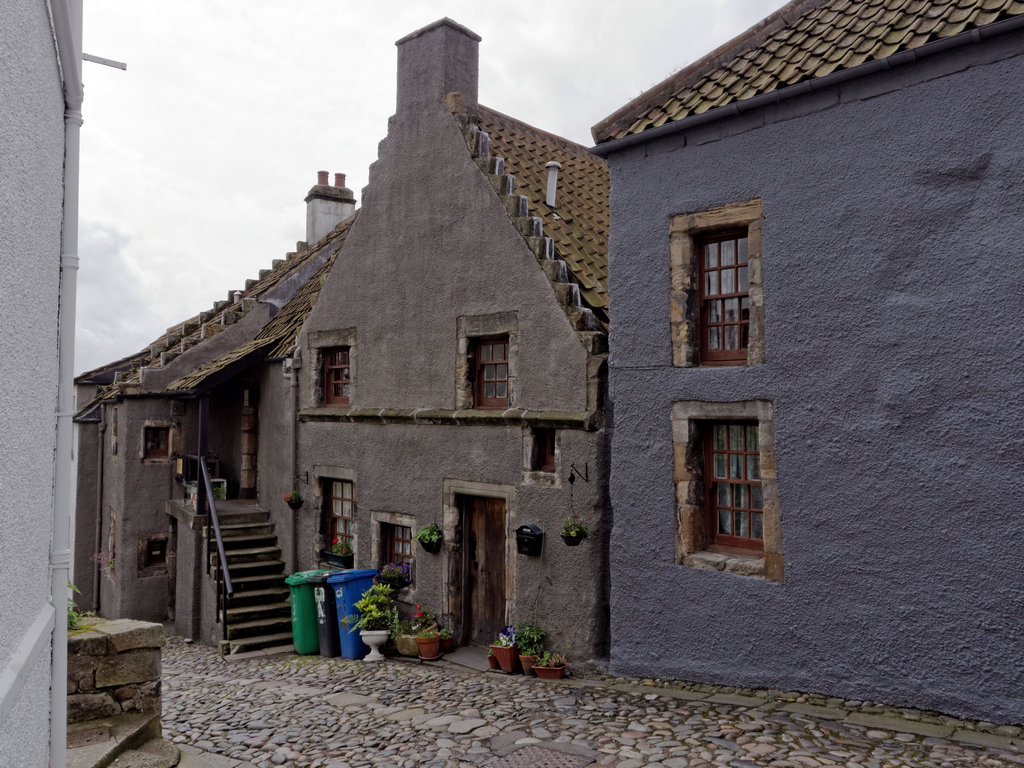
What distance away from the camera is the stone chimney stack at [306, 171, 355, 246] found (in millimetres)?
20812

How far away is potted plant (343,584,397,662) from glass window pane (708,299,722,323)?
20.9ft

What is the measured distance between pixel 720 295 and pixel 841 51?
2641mm

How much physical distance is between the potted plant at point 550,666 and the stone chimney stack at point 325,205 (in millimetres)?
13873

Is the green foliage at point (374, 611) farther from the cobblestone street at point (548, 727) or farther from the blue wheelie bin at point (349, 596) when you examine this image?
the cobblestone street at point (548, 727)

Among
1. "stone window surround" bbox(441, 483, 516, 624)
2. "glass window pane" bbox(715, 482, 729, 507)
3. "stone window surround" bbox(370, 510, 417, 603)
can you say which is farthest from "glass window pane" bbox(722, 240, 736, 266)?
"stone window surround" bbox(370, 510, 417, 603)

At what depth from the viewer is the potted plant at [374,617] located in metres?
11.9

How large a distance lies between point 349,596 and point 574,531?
4336mm

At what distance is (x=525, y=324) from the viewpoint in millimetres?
10844

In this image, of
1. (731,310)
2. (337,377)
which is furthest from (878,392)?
(337,377)

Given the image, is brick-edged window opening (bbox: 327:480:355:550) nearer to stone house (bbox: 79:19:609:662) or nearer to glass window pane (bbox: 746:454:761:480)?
stone house (bbox: 79:19:609:662)

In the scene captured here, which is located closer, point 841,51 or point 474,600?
point 841,51

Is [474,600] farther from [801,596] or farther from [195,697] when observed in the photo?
[801,596]

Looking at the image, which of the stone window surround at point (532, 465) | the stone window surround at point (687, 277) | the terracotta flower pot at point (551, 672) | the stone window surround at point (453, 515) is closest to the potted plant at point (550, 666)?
the terracotta flower pot at point (551, 672)

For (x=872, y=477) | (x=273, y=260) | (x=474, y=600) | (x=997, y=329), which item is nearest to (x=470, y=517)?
(x=474, y=600)
